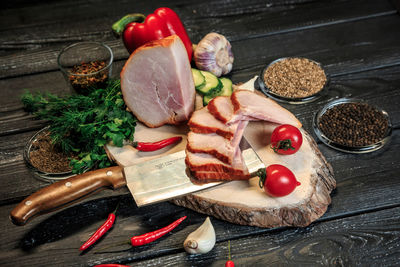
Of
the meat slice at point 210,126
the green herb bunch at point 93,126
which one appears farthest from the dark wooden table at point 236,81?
the meat slice at point 210,126

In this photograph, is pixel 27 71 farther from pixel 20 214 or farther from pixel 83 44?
pixel 20 214

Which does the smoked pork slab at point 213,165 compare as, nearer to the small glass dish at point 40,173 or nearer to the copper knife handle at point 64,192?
the copper knife handle at point 64,192

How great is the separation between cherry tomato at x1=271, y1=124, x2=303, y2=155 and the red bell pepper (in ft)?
3.39

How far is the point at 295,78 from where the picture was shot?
9.54 feet

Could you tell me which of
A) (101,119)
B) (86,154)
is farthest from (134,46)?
(86,154)

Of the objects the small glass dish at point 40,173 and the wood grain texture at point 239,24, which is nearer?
the small glass dish at point 40,173

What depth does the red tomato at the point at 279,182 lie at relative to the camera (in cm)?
198

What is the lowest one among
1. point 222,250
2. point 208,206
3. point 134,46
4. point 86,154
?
point 222,250

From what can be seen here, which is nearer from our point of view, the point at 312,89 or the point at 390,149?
the point at 390,149

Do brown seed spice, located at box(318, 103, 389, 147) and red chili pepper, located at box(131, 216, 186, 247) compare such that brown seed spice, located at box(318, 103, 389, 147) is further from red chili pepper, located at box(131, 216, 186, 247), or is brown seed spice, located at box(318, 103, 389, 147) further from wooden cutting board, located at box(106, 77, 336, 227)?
red chili pepper, located at box(131, 216, 186, 247)

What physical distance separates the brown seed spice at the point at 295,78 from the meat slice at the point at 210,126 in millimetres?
738

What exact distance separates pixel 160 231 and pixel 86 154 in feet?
2.10

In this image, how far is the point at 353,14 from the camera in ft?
11.5

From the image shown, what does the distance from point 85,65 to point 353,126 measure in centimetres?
176
